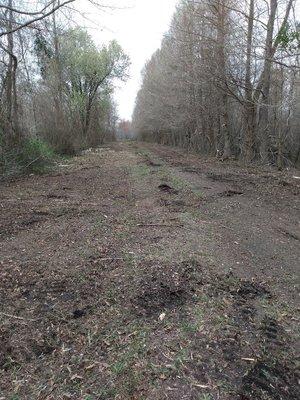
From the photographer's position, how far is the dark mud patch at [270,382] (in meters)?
2.14

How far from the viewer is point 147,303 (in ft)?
10.0

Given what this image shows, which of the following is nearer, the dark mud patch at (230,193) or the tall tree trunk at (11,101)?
the dark mud patch at (230,193)

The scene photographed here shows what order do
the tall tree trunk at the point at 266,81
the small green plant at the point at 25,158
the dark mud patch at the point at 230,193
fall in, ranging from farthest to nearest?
1. the tall tree trunk at the point at 266,81
2. the small green plant at the point at 25,158
3. the dark mud patch at the point at 230,193

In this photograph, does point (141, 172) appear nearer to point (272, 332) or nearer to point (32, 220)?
point (32, 220)

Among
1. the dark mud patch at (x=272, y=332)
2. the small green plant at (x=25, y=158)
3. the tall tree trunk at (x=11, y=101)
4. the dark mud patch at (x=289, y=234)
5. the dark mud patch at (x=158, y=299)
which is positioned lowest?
the dark mud patch at (x=289, y=234)

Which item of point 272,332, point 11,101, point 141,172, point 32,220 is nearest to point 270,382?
point 272,332

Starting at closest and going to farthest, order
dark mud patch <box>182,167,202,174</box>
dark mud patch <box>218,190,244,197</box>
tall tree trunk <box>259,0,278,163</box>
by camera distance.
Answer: dark mud patch <box>218,190,244,197</box> → tall tree trunk <box>259,0,278,163</box> → dark mud patch <box>182,167,202,174</box>

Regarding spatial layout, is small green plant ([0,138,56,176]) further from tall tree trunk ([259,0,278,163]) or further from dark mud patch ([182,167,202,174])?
tall tree trunk ([259,0,278,163])

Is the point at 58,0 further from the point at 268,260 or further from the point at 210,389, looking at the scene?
the point at 210,389

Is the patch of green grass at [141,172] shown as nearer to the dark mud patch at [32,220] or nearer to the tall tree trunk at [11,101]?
the tall tree trunk at [11,101]

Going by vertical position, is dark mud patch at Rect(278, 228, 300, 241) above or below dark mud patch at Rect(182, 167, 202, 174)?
below

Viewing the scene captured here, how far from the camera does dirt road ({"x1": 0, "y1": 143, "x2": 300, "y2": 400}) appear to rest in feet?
7.38

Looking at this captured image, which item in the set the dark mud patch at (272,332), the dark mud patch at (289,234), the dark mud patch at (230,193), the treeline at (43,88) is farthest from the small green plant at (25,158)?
the dark mud patch at (272,332)

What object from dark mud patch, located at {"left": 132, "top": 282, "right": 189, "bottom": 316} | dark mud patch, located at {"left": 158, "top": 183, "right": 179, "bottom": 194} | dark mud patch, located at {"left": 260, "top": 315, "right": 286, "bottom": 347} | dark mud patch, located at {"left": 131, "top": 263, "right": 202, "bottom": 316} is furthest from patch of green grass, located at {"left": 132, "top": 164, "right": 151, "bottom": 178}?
dark mud patch, located at {"left": 260, "top": 315, "right": 286, "bottom": 347}
